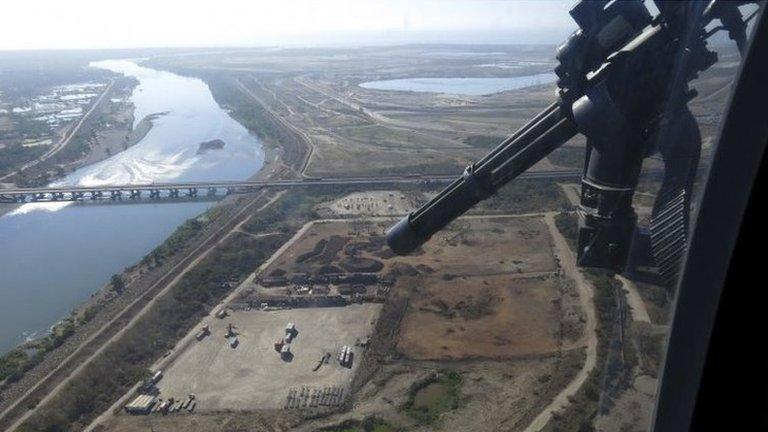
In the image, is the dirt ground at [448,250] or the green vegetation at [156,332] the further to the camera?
the dirt ground at [448,250]

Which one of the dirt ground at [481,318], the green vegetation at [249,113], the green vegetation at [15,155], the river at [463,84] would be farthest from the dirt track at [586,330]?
the river at [463,84]

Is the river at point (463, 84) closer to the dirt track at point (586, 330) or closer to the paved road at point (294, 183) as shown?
the paved road at point (294, 183)

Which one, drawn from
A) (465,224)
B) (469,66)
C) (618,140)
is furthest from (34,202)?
(469,66)

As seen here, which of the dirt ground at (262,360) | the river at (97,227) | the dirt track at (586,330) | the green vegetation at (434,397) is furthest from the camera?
the river at (97,227)

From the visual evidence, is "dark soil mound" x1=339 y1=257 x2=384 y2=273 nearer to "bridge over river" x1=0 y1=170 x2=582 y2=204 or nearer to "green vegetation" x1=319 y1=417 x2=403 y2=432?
"green vegetation" x1=319 y1=417 x2=403 y2=432

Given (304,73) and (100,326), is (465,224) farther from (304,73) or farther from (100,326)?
(304,73)

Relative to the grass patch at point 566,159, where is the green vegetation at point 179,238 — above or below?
below

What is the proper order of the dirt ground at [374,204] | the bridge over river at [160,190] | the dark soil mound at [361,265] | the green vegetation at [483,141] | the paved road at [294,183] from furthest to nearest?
the green vegetation at [483,141]
the bridge over river at [160,190]
the paved road at [294,183]
the dirt ground at [374,204]
the dark soil mound at [361,265]
